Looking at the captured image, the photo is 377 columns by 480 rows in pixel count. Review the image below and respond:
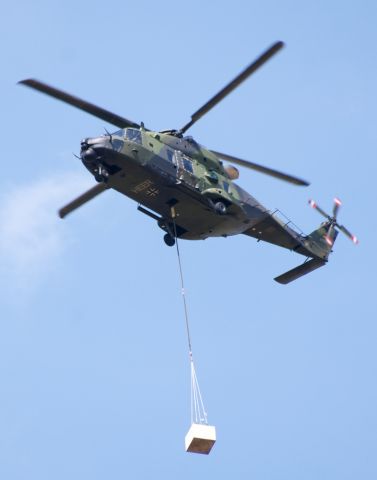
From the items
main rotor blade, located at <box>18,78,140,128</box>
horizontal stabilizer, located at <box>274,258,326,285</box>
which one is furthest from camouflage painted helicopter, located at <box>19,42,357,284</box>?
A: horizontal stabilizer, located at <box>274,258,326,285</box>

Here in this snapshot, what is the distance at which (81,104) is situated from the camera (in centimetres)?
3512

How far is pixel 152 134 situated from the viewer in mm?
36250

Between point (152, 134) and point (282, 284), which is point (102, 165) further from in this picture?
point (282, 284)

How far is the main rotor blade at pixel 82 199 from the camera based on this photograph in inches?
1503

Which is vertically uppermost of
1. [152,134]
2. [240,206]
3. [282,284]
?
[152,134]

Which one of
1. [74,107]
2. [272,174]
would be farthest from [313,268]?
[74,107]

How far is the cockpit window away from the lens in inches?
1385

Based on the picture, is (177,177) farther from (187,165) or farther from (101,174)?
(101,174)

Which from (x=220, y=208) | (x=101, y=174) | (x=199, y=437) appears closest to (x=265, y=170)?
(x=220, y=208)

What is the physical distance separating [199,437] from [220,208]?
31.9 feet

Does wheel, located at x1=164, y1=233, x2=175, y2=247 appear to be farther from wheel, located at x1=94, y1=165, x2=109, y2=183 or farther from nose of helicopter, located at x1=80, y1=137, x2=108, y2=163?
nose of helicopter, located at x1=80, y1=137, x2=108, y2=163

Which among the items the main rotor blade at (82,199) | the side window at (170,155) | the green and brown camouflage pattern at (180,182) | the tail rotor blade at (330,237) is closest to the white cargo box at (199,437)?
the green and brown camouflage pattern at (180,182)

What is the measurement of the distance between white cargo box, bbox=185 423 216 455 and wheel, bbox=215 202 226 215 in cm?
923

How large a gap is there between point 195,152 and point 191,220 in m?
2.22
